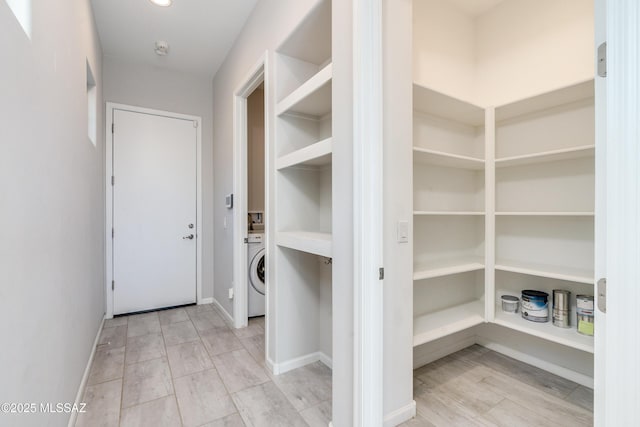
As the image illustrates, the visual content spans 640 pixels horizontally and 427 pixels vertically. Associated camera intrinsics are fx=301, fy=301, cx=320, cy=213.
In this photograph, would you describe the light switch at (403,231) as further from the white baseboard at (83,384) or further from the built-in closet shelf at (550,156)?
the white baseboard at (83,384)

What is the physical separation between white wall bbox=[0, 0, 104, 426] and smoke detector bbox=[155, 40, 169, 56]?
0.85 metres

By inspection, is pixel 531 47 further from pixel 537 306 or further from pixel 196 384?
pixel 196 384

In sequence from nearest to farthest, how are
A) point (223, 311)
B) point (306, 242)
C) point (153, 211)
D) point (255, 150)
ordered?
point (306, 242)
point (223, 311)
point (153, 211)
point (255, 150)

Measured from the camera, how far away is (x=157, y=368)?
2203mm

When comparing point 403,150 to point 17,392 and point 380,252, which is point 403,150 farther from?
point 17,392

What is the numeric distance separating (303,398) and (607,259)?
172 cm

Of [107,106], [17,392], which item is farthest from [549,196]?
[107,106]

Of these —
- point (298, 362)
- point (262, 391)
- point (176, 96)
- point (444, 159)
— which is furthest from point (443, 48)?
point (176, 96)

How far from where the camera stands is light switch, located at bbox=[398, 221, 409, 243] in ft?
5.16

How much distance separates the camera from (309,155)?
1816mm

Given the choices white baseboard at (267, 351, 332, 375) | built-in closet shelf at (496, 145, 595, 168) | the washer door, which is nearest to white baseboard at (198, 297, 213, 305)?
the washer door

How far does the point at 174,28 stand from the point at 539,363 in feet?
13.3

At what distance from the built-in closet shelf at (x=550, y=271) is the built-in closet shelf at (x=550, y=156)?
0.73 metres

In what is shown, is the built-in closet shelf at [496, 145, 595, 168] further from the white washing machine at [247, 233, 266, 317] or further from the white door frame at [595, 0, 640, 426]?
the white washing machine at [247, 233, 266, 317]
